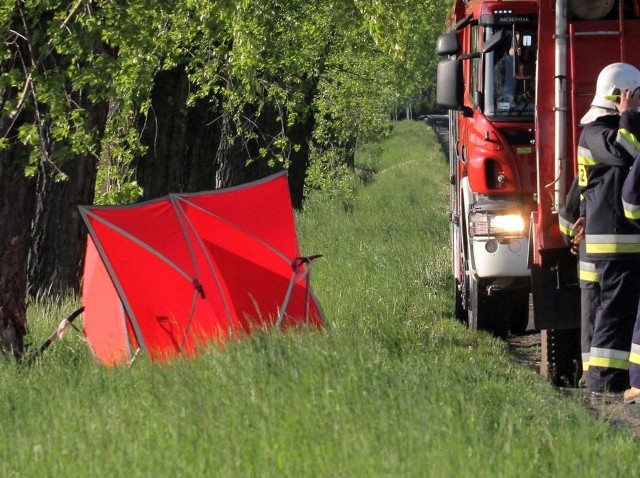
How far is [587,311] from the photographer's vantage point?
9.62m

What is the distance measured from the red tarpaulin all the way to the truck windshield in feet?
5.56

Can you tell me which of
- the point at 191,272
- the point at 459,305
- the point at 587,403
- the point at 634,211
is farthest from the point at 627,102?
the point at 459,305

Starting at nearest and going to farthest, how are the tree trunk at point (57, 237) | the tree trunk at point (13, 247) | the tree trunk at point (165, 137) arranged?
the tree trunk at point (13, 247) → the tree trunk at point (57, 237) → the tree trunk at point (165, 137)

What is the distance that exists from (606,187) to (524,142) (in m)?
1.85

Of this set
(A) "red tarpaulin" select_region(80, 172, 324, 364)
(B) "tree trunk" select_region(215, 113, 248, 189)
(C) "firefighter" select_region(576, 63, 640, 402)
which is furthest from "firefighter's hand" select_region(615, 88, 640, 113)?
(B) "tree trunk" select_region(215, 113, 248, 189)

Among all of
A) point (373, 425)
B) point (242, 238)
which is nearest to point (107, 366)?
point (242, 238)

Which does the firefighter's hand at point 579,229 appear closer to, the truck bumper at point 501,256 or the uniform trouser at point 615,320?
the uniform trouser at point 615,320

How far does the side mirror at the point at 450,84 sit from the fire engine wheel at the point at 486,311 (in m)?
1.95

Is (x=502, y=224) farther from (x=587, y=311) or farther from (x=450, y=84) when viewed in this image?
(x=587, y=311)

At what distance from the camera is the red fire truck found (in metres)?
9.98

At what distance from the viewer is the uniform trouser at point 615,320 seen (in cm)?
936

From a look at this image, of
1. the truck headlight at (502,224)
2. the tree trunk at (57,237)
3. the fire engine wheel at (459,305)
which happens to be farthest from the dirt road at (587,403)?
the tree trunk at (57,237)

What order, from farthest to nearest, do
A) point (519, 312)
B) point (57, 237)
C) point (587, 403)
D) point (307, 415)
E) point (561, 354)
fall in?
1. point (57, 237)
2. point (519, 312)
3. point (561, 354)
4. point (587, 403)
5. point (307, 415)

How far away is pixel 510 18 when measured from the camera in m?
11.1
